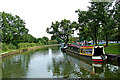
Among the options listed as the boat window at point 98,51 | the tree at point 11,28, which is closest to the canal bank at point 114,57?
the boat window at point 98,51

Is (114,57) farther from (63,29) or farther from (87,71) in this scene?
(63,29)

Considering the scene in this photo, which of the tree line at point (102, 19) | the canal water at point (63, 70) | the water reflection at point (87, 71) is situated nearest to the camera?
the water reflection at point (87, 71)

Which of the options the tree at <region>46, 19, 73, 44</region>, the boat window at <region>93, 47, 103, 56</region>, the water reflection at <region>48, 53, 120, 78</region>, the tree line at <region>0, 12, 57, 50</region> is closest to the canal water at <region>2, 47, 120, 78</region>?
the water reflection at <region>48, 53, 120, 78</region>

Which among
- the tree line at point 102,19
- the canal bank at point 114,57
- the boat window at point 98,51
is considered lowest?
the canal bank at point 114,57

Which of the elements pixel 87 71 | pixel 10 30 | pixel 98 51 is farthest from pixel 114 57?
pixel 10 30

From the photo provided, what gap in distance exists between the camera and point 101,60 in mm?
18469

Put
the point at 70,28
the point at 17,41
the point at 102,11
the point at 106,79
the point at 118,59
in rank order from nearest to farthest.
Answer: the point at 106,79
the point at 118,59
the point at 102,11
the point at 17,41
the point at 70,28

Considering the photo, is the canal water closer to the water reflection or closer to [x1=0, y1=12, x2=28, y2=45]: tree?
the water reflection

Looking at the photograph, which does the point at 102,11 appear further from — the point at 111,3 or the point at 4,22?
the point at 4,22

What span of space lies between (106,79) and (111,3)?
Result: 21381 millimetres

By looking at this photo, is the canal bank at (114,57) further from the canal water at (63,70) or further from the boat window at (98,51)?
the boat window at (98,51)

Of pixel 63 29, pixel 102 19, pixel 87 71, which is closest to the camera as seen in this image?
pixel 87 71

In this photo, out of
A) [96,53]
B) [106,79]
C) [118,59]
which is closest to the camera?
[106,79]

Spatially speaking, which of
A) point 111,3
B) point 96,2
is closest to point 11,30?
point 96,2
